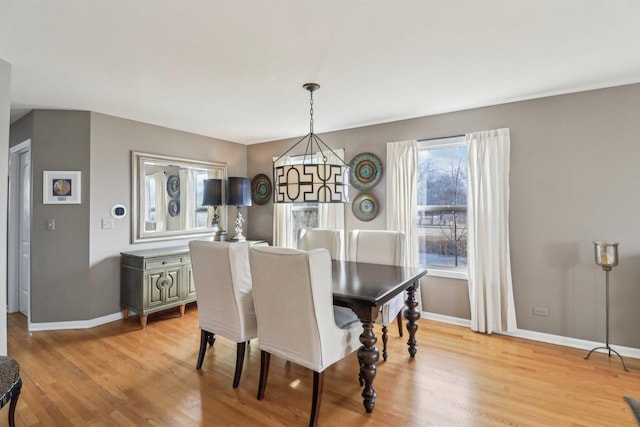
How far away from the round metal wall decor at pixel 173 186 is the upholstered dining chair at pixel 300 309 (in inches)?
107

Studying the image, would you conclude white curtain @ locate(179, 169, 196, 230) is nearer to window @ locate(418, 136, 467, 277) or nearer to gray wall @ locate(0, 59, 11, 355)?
gray wall @ locate(0, 59, 11, 355)

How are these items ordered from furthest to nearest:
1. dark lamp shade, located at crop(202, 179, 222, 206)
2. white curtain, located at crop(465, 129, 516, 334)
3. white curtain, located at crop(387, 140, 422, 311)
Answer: dark lamp shade, located at crop(202, 179, 222, 206) → white curtain, located at crop(387, 140, 422, 311) → white curtain, located at crop(465, 129, 516, 334)

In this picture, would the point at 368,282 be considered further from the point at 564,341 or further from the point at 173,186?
the point at 173,186

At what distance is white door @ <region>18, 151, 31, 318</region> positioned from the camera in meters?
3.64

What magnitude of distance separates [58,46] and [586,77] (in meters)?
4.13

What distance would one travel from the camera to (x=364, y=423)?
6.26 ft

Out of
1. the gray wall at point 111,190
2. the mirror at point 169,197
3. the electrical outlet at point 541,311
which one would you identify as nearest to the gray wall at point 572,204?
the electrical outlet at point 541,311

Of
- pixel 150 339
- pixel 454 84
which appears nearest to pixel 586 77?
pixel 454 84

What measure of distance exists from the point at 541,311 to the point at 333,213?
2584 millimetres

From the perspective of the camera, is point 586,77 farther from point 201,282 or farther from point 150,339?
point 150,339

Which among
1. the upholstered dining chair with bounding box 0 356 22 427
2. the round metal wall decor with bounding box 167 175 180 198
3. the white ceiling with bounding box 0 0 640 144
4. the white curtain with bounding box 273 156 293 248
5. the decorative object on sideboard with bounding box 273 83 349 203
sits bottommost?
the upholstered dining chair with bounding box 0 356 22 427

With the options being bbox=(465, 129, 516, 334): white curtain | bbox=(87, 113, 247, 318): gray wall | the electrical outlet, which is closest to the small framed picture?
bbox=(87, 113, 247, 318): gray wall

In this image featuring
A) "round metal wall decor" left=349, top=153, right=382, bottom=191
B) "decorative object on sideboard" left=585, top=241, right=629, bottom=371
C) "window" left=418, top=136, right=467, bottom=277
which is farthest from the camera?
"round metal wall decor" left=349, top=153, right=382, bottom=191

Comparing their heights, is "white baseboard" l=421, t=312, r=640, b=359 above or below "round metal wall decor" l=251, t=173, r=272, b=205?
below
